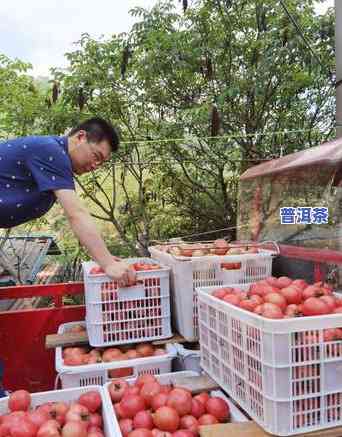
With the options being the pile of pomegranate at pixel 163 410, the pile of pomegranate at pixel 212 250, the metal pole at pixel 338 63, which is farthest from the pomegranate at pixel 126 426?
the metal pole at pixel 338 63

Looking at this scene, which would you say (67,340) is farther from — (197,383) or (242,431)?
(242,431)

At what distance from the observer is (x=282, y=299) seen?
5.45 feet

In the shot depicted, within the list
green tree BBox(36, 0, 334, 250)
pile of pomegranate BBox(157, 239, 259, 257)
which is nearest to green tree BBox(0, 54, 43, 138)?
green tree BBox(36, 0, 334, 250)

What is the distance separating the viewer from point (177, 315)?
2.55 metres

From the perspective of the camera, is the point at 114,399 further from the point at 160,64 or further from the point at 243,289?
the point at 160,64

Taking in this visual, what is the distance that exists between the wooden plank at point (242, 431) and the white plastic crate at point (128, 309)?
99cm

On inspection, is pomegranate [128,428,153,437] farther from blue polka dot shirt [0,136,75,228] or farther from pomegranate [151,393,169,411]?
blue polka dot shirt [0,136,75,228]

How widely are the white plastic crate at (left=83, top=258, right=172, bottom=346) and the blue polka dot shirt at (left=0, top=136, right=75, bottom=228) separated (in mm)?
517

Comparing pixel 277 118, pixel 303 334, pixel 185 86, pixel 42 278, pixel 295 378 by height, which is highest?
pixel 185 86

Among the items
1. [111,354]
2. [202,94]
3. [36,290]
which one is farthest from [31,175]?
[202,94]

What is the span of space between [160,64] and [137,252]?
10.4 feet

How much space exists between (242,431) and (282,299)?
0.51 metres

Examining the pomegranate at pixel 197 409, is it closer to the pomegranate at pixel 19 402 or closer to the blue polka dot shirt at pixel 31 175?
the pomegranate at pixel 19 402

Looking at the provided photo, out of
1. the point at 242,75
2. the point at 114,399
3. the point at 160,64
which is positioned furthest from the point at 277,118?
the point at 114,399
